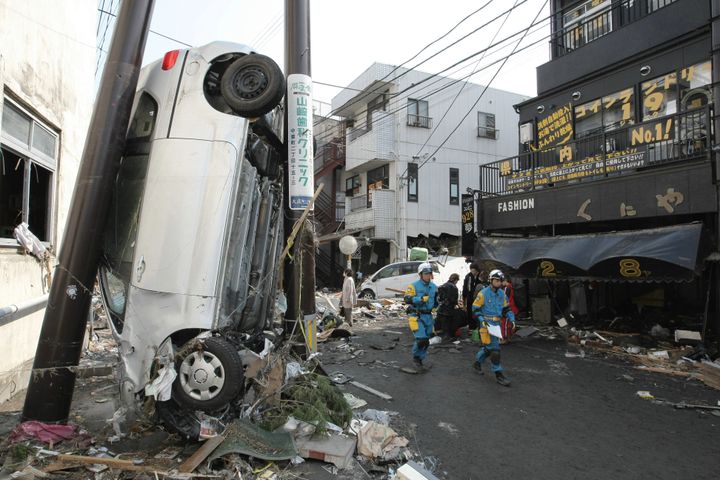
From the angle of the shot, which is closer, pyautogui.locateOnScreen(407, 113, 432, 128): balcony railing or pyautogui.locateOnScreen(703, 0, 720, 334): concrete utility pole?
pyautogui.locateOnScreen(703, 0, 720, 334): concrete utility pole

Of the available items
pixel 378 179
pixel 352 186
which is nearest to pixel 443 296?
pixel 378 179

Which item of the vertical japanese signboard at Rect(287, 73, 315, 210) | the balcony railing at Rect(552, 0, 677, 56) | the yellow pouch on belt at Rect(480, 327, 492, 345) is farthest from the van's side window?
the vertical japanese signboard at Rect(287, 73, 315, 210)

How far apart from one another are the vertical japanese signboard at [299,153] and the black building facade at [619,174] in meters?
6.63

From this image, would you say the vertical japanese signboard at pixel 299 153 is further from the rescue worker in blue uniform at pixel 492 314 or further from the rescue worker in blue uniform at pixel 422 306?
the rescue worker in blue uniform at pixel 492 314

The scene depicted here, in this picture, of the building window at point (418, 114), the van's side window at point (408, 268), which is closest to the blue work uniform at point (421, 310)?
the van's side window at point (408, 268)

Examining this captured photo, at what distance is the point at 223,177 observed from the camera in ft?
11.5

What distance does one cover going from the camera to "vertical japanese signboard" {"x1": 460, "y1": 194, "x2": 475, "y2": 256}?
13.4m

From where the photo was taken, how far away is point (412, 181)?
21500 millimetres

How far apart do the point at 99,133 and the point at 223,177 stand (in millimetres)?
1253

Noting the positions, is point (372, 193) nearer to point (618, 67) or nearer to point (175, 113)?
point (618, 67)

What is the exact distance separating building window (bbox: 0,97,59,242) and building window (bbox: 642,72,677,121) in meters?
12.7

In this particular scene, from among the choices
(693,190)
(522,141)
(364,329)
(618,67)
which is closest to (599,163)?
(693,190)

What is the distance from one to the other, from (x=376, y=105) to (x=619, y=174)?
14.6 meters

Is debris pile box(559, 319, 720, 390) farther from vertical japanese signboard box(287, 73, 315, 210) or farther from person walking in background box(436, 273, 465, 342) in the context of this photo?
vertical japanese signboard box(287, 73, 315, 210)
